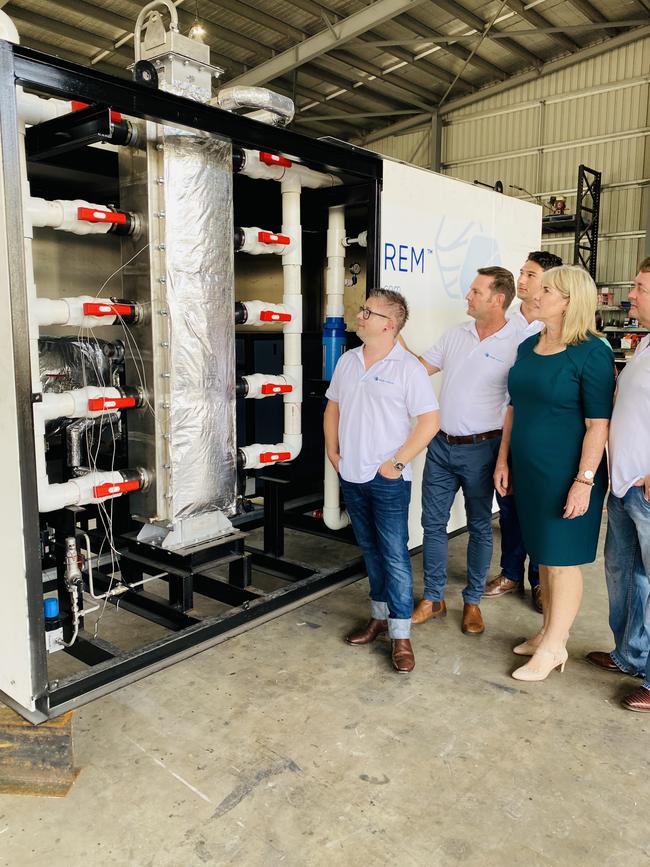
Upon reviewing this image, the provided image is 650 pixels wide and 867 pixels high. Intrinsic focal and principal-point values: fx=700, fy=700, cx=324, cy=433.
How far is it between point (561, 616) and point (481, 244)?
2220mm

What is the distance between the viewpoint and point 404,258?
11.0ft

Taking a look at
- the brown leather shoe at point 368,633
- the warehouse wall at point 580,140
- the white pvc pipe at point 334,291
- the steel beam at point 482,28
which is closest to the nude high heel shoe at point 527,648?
the brown leather shoe at point 368,633

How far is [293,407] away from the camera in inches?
123

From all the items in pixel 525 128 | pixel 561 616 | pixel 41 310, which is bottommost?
pixel 561 616

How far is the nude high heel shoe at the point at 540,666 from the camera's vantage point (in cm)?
247

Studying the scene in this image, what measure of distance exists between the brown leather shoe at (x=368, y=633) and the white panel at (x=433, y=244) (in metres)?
0.89

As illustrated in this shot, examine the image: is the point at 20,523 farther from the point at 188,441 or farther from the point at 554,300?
the point at 554,300

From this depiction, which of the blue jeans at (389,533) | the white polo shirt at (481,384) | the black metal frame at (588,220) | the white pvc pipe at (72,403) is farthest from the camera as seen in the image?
the black metal frame at (588,220)

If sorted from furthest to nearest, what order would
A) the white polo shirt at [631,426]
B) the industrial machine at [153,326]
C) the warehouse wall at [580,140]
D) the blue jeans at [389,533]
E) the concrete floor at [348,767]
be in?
the warehouse wall at [580,140], the blue jeans at [389,533], the white polo shirt at [631,426], the industrial machine at [153,326], the concrete floor at [348,767]

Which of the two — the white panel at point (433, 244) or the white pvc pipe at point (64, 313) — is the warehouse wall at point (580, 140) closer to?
the white panel at point (433, 244)

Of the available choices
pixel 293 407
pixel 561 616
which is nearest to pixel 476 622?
pixel 561 616

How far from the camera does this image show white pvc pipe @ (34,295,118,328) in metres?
2.20

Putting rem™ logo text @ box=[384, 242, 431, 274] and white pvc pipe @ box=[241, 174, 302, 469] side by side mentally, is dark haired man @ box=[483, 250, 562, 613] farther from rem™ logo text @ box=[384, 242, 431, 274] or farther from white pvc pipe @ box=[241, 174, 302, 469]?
white pvc pipe @ box=[241, 174, 302, 469]

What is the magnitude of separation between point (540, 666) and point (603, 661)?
10.9 inches
